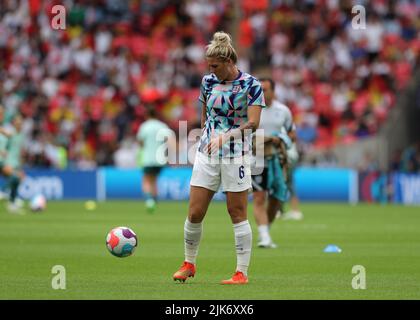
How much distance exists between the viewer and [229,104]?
11.0 meters

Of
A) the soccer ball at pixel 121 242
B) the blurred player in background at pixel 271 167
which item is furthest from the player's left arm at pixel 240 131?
the blurred player in background at pixel 271 167

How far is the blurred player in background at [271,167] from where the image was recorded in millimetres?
15906

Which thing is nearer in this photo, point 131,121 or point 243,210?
point 243,210

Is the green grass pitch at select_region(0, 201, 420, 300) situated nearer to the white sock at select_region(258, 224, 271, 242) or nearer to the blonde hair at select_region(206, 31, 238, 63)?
the white sock at select_region(258, 224, 271, 242)

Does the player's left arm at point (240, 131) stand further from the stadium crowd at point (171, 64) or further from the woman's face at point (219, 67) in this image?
the stadium crowd at point (171, 64)

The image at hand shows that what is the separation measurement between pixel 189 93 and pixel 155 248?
21.4 metres

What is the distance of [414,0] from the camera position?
38562mm

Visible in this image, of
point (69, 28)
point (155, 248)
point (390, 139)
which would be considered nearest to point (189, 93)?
point (69, 28)

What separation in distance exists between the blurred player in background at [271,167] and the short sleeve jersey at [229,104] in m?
4.73

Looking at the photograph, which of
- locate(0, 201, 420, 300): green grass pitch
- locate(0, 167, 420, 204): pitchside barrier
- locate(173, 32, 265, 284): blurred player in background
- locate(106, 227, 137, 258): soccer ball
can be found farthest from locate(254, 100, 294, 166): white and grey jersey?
locate(0, 167, 420, 204): pitchside barrier

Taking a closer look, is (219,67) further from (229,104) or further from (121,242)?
(121,242)

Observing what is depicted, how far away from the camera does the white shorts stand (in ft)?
36.3

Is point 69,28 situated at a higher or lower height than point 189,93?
higher

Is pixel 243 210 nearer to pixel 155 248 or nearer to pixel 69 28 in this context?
pixel 155 248
